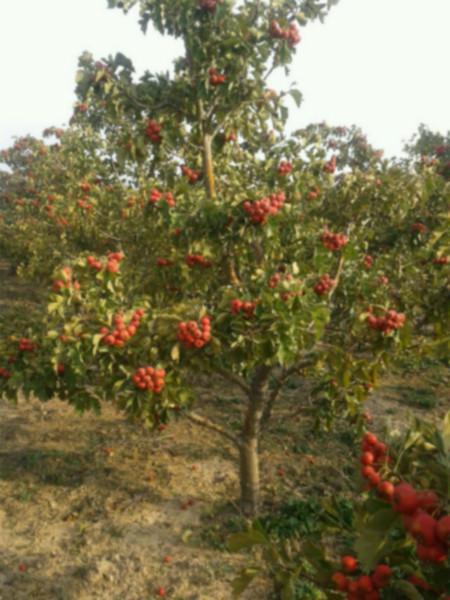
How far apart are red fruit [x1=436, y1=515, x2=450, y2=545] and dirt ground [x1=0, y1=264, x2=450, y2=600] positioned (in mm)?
2698

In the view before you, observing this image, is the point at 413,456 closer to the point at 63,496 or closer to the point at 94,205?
the point at 63,496

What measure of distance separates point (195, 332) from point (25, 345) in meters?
1.79

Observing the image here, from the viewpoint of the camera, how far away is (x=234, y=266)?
5.74 metres

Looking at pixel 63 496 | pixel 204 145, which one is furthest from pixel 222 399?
pixel 204 145

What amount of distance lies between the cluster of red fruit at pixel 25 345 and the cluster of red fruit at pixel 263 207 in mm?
2445

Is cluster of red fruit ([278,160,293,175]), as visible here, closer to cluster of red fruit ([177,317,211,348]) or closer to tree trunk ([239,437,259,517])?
cluster of red fruit ([177,317,211,348])

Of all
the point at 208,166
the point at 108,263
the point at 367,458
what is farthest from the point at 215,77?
the point at 367,458

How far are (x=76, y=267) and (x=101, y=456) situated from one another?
11.6 ft

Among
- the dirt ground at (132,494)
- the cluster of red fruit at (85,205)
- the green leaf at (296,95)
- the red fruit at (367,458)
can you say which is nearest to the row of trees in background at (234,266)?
the green leaf at (296,95)

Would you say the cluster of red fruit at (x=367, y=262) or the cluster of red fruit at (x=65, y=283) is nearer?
the cluster of red fruit at (x=65, y=283)

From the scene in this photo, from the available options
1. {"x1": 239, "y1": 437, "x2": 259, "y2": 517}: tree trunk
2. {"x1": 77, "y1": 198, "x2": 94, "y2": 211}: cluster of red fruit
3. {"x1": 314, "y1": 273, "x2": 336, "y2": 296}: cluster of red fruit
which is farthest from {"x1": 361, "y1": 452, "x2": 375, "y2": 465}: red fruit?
{"x1": 77, "y1": 198, "x2": 94, "y2": 211}: cluster of red fruit

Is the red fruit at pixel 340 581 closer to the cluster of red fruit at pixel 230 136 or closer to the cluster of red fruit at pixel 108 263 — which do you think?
the cluster of red fruit at pixel 108 263

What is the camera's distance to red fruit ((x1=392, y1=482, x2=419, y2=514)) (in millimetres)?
1843

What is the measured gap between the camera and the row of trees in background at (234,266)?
4.24 metres
